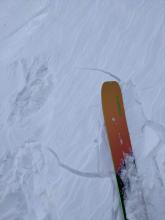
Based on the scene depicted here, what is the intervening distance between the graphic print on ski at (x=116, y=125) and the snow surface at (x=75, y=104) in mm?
42

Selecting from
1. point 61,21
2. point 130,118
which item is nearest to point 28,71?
point 61,21

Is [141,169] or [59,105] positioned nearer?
[141,169]

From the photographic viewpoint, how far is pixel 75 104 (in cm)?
169

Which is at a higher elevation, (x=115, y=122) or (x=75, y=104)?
(x=75, y=104)

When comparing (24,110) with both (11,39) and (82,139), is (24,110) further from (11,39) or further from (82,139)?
(11,39)

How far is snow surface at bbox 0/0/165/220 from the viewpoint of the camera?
142cm

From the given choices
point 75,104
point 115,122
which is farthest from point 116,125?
point 75,104

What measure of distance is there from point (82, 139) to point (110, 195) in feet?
1.09

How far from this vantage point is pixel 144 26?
1901 mm

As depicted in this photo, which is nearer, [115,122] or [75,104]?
[115,122]

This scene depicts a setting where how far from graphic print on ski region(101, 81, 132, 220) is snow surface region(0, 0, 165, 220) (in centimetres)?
4

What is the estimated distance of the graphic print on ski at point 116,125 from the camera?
1472 mm

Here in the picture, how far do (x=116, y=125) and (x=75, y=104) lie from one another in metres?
0.29

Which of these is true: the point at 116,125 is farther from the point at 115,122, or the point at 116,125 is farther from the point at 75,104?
the point at 75,104
